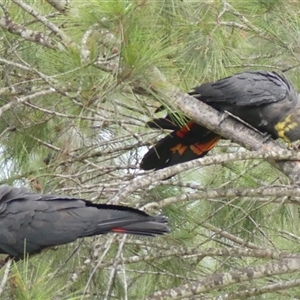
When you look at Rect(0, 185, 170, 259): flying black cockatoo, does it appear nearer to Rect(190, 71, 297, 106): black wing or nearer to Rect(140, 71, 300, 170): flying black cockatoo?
Rect(140, 71, 300, 170): flying black cockatoo

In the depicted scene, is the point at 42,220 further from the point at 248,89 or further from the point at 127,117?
the point at 248,89

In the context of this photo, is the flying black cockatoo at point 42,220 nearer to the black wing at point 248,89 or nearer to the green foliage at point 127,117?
the green foliage at point 127,117

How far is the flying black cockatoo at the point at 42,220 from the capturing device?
2006 mm

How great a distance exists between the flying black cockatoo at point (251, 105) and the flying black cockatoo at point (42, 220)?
642 millimetres

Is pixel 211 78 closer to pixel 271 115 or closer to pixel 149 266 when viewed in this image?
pixel 271 115

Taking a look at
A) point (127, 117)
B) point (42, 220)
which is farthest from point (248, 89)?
point (42, 220)

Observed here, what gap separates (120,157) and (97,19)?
111 cm

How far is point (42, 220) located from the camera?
2.04 meters

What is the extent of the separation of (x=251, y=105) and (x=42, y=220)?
1.01 m

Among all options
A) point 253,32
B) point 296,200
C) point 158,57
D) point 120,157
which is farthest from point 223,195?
point 120,157

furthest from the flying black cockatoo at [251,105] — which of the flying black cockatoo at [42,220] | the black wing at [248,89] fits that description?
the flying black cockatoo at [42,220]

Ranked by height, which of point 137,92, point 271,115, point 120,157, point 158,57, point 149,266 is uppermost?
point 158,57

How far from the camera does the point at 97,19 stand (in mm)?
1814

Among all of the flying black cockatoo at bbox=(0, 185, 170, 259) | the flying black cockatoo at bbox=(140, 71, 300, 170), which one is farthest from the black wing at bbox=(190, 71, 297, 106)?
the flying black cockatoo at bbox=(0, 185, 170, 259)
